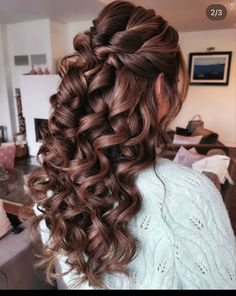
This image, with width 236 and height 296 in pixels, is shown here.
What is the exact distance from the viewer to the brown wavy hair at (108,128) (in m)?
0.49

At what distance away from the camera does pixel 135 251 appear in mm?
529

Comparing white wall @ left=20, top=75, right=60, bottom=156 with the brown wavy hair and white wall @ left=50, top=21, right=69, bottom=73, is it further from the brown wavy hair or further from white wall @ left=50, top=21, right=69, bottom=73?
the brown wavy hair

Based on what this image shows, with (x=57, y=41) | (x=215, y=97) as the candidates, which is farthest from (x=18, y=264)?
(x=215, y=97)

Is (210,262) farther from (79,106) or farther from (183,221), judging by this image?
(79,106)

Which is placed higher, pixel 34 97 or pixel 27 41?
pixel 27 41

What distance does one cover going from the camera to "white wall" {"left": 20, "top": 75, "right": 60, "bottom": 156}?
4191 millimetres

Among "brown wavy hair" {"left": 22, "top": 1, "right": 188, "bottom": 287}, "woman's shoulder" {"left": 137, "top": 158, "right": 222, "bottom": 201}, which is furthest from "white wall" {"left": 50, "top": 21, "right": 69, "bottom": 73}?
"woman's shoulder" {"left": 137, "top": 158, "right": 222, "bottom": 201}

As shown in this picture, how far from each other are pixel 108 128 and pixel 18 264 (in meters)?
0.95

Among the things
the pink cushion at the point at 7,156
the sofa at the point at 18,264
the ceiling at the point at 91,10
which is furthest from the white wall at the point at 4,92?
the sofa at the point at 18,264

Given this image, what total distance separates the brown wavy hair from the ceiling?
102 inches

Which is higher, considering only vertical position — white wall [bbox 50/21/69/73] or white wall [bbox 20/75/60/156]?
white wall [bbox 50/21/69/73]

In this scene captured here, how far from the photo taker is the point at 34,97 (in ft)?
14.3

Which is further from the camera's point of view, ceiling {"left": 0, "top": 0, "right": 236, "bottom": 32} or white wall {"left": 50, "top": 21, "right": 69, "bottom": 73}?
white wall {"left": 50, "top": 21, "right": 69, "bottom": 73}

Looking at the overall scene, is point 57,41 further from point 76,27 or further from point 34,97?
point 34,97
